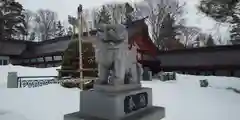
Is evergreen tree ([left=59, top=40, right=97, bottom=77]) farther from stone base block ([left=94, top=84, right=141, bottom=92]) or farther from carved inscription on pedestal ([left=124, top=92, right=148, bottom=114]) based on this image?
stone base block ([left=94, top=84, right=141, bottom=92])

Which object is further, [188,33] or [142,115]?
[188,33]

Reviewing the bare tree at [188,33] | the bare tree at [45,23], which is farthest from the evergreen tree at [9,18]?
the bare tree at [188,33]

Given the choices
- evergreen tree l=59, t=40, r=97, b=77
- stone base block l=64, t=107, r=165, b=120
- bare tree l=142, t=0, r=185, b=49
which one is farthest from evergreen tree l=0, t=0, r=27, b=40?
stone base block l=64, t=107, r=165, b=120

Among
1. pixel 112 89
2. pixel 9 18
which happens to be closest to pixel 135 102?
pixel 112 89

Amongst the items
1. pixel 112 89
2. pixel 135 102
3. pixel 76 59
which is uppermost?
pixel 76 59

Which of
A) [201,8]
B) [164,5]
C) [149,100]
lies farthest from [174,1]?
[149,100]

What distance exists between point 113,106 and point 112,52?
993 millimetres

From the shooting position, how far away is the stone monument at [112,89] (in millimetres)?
3797

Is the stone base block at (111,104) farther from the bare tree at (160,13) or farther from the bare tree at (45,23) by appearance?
the bare tree at (45,23)

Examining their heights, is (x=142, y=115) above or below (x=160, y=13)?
below

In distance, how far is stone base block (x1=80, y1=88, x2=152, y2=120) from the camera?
3721 mm

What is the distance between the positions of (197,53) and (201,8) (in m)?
10.9

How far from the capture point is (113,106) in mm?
3705

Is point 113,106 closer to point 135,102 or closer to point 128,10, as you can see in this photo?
point 135,102
